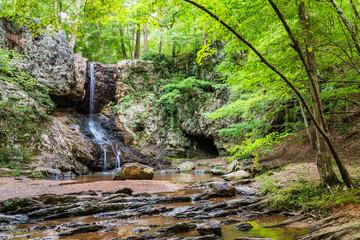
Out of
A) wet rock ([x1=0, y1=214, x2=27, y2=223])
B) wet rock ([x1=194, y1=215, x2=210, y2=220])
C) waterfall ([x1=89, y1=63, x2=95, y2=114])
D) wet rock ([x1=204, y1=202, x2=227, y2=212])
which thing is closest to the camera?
wet rock ([x1=0, y1=214, x2=27, y2=223])

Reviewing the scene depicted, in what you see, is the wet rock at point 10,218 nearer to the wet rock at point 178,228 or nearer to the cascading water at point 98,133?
the wet rock at point 178,228

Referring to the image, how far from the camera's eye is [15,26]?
1572cm

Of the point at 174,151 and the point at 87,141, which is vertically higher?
the point at 87,141

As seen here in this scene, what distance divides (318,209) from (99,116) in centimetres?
2119

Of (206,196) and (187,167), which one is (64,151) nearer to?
(187,167)

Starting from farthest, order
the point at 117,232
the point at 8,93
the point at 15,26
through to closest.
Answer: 1. the point at 15,26
2. the point at 8,93
3. the point at 117,232

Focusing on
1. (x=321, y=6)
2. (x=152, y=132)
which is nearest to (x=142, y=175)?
Answer: (x=321, y=6)

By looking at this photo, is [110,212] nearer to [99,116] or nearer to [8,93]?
[8,93]

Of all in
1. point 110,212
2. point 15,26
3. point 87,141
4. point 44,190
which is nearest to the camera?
point 110,212

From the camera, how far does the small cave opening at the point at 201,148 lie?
21.8m

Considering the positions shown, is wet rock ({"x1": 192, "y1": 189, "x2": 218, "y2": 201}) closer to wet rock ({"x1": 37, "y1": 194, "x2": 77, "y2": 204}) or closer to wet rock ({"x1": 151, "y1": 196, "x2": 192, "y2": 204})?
wet rock ({"x1": 151, "y1": 196, "x2": 192, "y2": 204})

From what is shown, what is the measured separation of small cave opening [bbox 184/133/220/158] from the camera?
21.8 metres

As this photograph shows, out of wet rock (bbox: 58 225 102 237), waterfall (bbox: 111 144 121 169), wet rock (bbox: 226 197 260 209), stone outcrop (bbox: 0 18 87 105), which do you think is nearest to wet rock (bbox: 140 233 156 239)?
wet rock (bbox: 58 225 102 237)

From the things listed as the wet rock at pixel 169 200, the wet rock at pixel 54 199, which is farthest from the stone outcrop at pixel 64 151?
the wet rock at pixel 169 200
